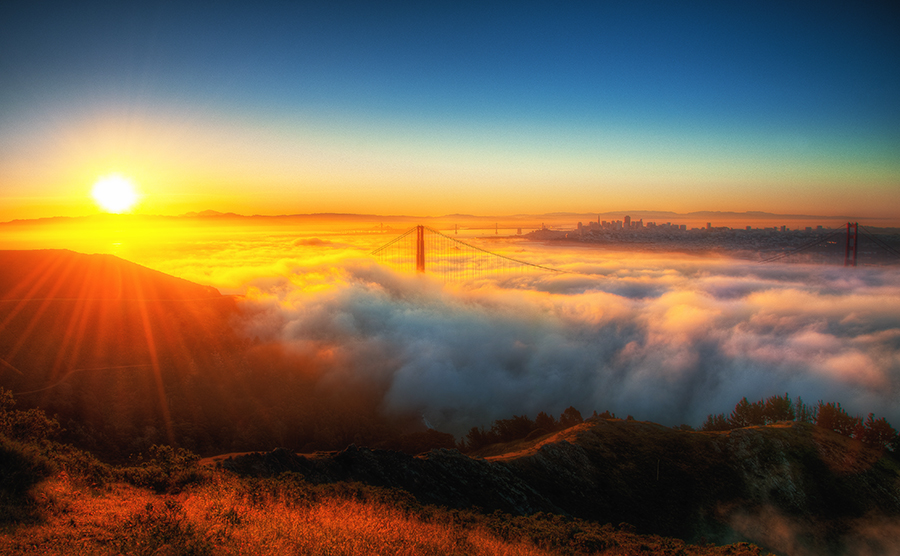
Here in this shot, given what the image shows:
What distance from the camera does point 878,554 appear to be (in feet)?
71.1

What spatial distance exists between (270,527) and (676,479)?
23945 millimetres

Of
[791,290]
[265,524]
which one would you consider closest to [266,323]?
[265,524]

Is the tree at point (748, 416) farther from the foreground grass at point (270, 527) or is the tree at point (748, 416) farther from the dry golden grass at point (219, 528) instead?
the dry golden grass at point (219, 528)

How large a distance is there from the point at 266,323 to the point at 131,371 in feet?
90.9

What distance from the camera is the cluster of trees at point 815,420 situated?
109ft

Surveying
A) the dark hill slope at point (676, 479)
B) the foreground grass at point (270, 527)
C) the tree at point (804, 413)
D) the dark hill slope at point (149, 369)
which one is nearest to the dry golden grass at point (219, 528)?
the foreground grass at point (270, 527)

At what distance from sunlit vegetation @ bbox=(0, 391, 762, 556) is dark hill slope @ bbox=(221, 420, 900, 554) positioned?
2680 mm

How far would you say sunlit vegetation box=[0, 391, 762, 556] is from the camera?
9.00 m

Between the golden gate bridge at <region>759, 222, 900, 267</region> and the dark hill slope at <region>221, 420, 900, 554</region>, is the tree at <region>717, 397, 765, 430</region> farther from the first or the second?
the golden gate bridge at <region>759, 222, 900, 267</region>

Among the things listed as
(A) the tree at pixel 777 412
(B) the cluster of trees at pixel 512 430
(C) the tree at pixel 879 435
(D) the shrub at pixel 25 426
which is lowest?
(B) the cluster of trees at pixel 512 430

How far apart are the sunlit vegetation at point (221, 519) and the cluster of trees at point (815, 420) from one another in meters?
24.7

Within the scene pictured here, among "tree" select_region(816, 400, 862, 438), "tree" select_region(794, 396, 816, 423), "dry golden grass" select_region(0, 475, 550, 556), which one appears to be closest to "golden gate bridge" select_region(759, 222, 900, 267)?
"tree" select_region(794, 396, 816, 423)

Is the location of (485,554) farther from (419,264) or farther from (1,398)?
(419,264)

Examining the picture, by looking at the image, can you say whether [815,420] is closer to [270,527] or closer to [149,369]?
[270,527]
